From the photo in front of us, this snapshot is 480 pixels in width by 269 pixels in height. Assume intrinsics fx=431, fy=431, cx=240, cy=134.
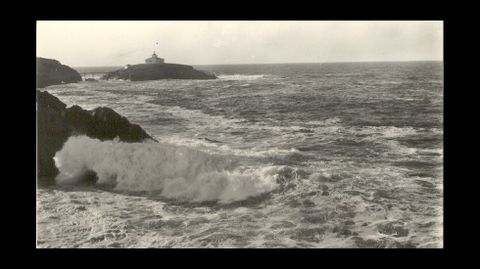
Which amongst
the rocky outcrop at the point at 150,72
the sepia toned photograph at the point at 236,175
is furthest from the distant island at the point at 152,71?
the sepia toned photograph at the point at 236,175

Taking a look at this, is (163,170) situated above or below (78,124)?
below

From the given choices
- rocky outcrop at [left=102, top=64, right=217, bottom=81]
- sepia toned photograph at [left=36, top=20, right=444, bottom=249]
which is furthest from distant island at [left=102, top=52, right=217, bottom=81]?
sepia toned photograph at [left=36, top=20, right=444, bottom=249]

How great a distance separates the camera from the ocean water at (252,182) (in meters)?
8.51

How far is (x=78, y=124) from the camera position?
40.7 ft

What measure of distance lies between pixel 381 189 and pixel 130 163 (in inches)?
253

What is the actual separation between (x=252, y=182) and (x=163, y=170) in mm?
2386

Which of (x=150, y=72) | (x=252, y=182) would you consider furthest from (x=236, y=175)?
(x=150, y=72)

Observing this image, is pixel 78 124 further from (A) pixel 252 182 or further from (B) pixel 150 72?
(B) pixel 150 72

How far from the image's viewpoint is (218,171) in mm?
11055

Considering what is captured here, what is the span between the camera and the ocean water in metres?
8.51

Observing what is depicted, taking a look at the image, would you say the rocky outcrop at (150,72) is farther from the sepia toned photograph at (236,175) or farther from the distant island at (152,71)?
the sepia toned photograph at (236,175)

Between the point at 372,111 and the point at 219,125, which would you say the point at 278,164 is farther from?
the point at 372,111

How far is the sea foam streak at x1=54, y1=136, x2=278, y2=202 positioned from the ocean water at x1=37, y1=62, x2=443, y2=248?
30mm

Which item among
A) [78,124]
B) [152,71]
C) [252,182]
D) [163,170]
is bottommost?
[252,182]
